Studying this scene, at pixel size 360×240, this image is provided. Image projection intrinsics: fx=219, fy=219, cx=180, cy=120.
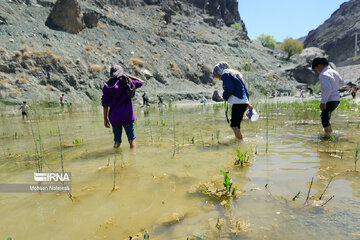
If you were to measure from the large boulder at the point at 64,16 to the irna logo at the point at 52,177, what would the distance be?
3013 centimetres

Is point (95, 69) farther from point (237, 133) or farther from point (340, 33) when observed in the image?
point (340, 33)

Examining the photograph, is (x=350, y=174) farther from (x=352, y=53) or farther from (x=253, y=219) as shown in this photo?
(x=352, y=53)

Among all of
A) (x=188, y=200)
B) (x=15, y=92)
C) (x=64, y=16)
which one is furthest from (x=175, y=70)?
(x=188, y=200)

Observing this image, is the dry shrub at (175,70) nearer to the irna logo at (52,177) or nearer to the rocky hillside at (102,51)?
the rocky hillside at (102,51)

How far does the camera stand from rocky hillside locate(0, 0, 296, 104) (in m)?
21.4

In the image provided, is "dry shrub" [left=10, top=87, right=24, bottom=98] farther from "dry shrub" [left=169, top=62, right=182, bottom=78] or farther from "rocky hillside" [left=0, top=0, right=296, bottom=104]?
"dry shrub" [left=169, top=62, right=182, bottom=78]

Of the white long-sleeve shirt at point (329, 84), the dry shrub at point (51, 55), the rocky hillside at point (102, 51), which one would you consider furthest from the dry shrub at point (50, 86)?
the white long-sleeve shirt at point (329, 84)

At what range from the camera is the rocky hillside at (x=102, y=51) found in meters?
21.4

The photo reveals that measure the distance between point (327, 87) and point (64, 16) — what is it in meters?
31.4

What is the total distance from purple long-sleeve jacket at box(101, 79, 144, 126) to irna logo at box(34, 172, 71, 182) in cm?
138

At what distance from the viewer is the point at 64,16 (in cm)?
2755

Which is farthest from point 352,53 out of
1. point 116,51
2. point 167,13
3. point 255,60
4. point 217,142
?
point 217,142

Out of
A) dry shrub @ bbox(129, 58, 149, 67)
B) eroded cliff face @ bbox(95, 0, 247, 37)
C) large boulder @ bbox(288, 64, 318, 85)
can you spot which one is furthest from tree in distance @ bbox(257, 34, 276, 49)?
dry shrub @ bbox(129, 58, 149, 67)

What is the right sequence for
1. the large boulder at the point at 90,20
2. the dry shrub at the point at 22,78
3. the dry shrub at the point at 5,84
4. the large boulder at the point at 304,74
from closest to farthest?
the dry shrub at the point at 5,84 < the dry shrub at the point at 22,78 < the large boulder at the point at 90,20 < the large boulder at the point at 304,74
